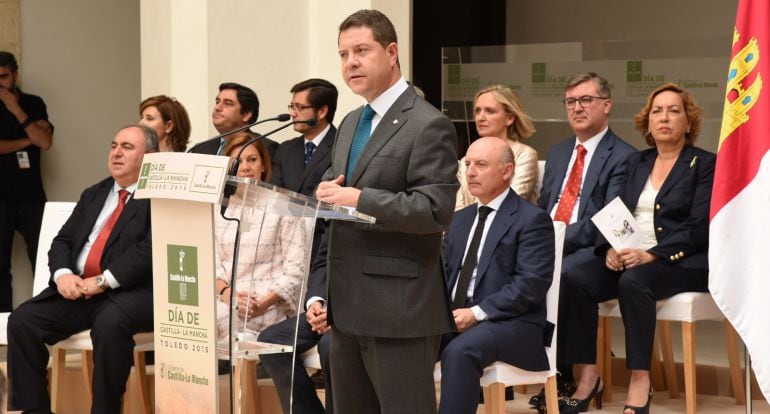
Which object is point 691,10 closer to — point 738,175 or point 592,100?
point 592,100

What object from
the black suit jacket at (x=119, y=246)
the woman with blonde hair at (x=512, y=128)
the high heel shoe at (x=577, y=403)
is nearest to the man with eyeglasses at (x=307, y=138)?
the woman with blonde hair at (x=512, y=128)

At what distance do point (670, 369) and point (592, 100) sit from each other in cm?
130

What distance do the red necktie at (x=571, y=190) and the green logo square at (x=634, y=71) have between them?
4.68ft

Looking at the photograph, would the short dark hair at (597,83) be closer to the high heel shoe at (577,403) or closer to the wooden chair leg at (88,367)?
the high heel shoe at (577,403)

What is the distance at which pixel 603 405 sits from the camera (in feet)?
17.1

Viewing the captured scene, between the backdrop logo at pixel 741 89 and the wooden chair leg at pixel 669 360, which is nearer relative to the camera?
the backdrop logo at pixel 741 89

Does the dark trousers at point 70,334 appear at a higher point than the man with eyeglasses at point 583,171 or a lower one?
lower

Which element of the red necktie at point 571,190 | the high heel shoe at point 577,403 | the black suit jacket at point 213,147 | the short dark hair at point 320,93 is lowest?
the high heel shoe at point 577,403

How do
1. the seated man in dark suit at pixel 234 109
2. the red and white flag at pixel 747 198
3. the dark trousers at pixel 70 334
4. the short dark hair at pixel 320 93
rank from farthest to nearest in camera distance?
the seated man in dark suit at pixel 234 109 < the short dark hair at pixel 320 93 < the dark trousers at pixel 70 334 < the red and white flag at pixel 747 198

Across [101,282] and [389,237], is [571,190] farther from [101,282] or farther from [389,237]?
[389,237]

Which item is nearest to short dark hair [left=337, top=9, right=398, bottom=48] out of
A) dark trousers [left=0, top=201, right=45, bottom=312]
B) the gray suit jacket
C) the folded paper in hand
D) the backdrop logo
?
the gray suit jacket

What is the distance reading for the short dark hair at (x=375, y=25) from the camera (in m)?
3.00

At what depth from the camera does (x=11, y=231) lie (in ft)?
25.6

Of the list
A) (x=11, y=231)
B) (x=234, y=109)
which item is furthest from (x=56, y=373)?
(x=11, y=231)
